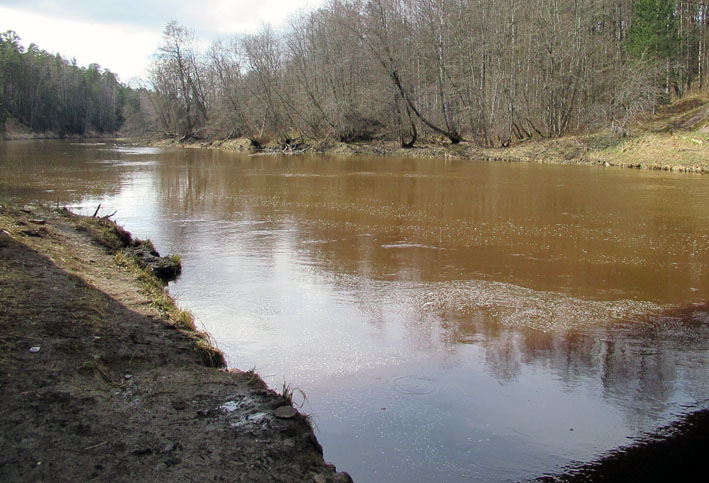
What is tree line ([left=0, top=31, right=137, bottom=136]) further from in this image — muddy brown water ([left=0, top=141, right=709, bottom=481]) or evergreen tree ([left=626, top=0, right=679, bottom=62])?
muddy brown water ([left=0, top=141, right=709, bottom=481])

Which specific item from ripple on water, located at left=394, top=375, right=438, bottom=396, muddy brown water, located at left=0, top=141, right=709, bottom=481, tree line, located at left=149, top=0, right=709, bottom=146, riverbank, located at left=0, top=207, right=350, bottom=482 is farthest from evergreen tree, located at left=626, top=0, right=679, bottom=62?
riverbank, located at left=0, top=207, right=350, bottom=482

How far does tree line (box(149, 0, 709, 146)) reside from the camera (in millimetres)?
32250

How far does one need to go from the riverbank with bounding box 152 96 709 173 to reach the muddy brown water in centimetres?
1013

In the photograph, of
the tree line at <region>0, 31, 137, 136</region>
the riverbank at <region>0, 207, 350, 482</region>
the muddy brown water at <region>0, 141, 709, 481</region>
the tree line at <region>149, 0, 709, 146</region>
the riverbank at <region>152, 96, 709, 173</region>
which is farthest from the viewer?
the tree line at <region>0, 31, 137, 136</region>

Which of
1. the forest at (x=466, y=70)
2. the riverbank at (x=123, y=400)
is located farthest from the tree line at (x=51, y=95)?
the riverbank at (x=123, y=400)

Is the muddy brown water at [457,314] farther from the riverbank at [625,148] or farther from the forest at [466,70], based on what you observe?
the forest at [466,70]

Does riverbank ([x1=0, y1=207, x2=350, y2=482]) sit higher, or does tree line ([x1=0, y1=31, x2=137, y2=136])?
tree line ([x1=0, y1=31, x2=137, y2=136])

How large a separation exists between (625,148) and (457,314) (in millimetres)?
24497

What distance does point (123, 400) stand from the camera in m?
3.71

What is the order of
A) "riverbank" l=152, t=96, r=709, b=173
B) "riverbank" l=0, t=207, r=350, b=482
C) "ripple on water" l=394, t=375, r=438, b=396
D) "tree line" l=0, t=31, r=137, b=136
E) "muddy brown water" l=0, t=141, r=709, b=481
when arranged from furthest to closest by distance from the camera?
"tree line" l=0, t=31, r=137, b=136
"riverbank" l=152, t=96, r=709, b=173
"ripple on water" l=394, t=375, r=438, b=396
"muddy brown water" l=0, t=141, r=709, b=481
"riverbank" l=0, t=207, r=350, b=482

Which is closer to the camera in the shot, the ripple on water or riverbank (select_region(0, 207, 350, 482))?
riverbank (select_region(0, 207, 350, 482))

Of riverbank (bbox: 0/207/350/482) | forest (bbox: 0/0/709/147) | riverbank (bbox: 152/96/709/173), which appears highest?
forest (bbox: 0/0/709/147)

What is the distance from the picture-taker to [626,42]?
3528 cm

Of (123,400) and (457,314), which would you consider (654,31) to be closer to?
(457,314)
